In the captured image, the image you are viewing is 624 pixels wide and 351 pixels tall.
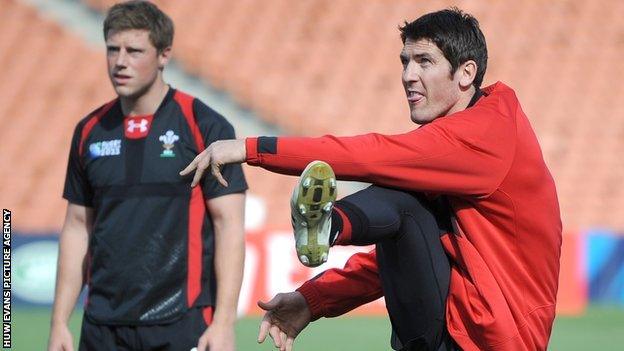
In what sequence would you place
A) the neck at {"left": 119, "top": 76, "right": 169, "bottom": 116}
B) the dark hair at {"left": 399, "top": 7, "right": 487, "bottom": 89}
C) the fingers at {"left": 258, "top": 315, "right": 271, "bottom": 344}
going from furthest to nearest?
1. the neck at {"left": 119, "top": 76, "right": 169, "bottom": 116}
2. the fingers at {"left": 258, "top": 315, "right": 271, "bottom": 344}
3. the dark hair at {"left": 399, "top": 7, "right": 487, "bottom": 89}

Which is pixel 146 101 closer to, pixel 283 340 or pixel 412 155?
pixel 283 340

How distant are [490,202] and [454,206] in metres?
0.12

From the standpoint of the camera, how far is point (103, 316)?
478 cm

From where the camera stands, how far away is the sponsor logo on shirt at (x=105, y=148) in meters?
4.87

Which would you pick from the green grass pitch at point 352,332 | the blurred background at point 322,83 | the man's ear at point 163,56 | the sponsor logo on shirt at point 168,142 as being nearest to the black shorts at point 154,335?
the sponsor logo on shirt at point 168,142

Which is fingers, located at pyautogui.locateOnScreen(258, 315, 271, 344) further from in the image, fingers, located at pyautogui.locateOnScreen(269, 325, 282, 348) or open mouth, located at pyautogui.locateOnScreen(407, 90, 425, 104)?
open mouth, located at pyautogui.locateOnScreen(407, 90, 425, 104)

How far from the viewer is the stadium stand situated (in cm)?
1405

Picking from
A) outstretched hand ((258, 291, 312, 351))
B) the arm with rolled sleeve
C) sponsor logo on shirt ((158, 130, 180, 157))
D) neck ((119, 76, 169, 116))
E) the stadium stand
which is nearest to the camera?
outstretched hand ((258, 291, 312, 351))

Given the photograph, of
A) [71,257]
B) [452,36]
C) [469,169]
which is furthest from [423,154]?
[71,257]

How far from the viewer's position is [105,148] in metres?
4.89

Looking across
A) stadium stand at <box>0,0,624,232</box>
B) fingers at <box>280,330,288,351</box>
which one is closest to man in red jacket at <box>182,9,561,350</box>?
fingers at <box>280,330,288,351</box>

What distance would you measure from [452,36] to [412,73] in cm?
18

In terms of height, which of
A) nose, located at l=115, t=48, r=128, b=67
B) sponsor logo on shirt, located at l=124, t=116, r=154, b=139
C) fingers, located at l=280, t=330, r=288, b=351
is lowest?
fingers, located at l=280, t=330, r=288, b=351

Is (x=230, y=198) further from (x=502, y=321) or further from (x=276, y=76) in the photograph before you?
(x=276, y=76)
